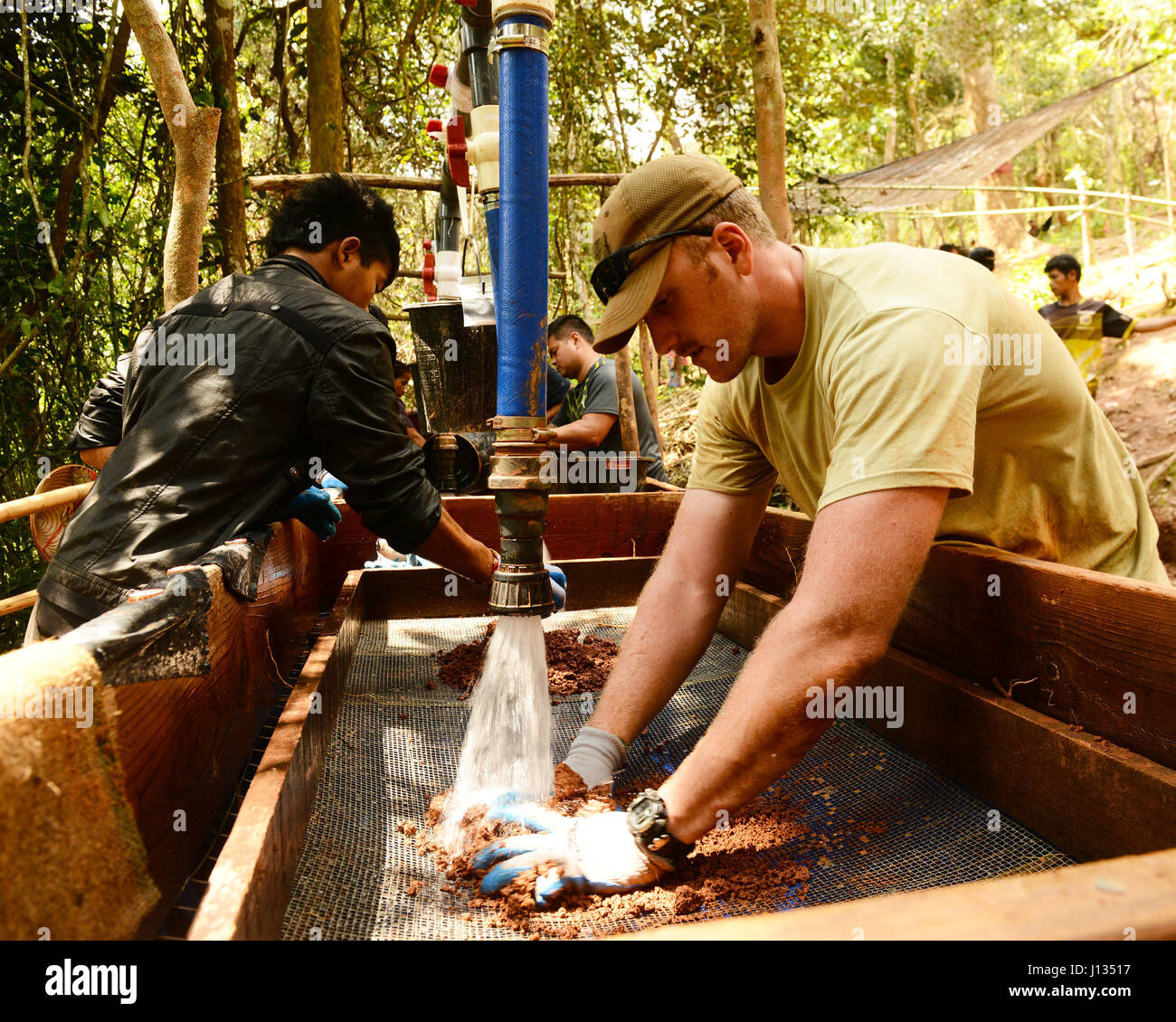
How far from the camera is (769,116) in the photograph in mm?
4156

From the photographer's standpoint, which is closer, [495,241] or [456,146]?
[495,241]

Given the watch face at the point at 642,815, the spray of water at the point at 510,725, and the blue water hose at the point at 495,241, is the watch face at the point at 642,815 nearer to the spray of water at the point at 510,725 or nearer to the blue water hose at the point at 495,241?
the spray of water at the point at 510,725

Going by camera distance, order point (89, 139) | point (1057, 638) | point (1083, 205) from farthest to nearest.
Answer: point (1083, 205)
point (89, 139)
point (1057, 638)

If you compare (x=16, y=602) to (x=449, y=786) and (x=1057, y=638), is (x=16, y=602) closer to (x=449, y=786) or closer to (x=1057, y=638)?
(x=449, y=786)

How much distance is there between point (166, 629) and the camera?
1.17 metres

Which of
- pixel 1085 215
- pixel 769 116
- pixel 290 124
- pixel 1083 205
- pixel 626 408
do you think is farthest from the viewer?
pixel 1085 215

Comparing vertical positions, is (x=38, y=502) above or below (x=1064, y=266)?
below

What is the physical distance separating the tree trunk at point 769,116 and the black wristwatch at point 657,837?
3438mm

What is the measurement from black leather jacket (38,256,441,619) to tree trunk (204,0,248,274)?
8.95 ft

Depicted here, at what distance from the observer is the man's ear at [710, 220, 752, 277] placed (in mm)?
1637

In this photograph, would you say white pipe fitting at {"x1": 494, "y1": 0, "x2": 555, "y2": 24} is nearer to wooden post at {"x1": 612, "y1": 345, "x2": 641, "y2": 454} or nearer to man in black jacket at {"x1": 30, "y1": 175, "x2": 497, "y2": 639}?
man in black jacket at {"x1": 30, "y1": 175, "x2": 497, "y2": 639}

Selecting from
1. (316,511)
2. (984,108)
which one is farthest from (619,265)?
(984,108)

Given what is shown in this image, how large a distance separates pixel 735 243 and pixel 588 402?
12.0 feet
